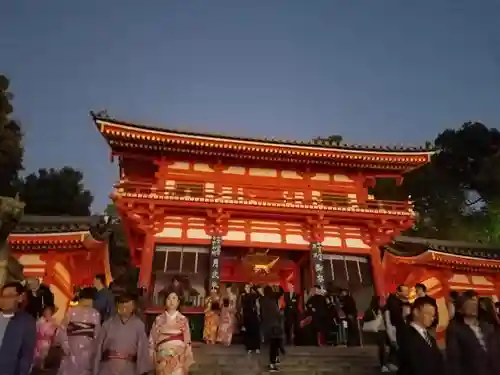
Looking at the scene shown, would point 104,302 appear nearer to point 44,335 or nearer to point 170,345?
point 44,335

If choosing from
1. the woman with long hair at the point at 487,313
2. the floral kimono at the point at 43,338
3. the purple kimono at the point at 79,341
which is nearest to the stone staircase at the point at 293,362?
the floral kimono at the point at 43,338

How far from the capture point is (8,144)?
28.8 metres

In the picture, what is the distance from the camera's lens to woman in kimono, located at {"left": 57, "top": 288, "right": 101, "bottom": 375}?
528 centimetres

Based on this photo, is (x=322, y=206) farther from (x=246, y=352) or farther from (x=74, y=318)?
(x=74, y=318)

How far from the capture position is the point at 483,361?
14.0ft

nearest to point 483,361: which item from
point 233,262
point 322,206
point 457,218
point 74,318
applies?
point 74,318

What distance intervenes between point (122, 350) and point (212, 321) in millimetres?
7916

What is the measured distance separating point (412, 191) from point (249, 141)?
81.0 ft

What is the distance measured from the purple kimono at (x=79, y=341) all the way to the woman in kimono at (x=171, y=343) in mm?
727

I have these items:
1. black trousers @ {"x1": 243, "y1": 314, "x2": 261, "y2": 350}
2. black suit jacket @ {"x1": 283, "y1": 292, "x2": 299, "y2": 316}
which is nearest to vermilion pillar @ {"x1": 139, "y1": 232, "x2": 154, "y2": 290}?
black suit jacket @ {"x1": 283, "y1": 292, "x2": 299, "y2": 316}

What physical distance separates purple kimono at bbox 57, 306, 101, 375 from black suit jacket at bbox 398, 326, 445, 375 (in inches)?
132

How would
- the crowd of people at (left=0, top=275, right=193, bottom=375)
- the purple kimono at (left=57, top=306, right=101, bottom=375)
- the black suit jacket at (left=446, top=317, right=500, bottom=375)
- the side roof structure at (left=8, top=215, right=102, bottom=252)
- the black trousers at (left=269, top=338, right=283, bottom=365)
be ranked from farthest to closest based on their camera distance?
the side roof structure at (left=8, top=215, right=102, bottom=252), the black trousers at (left=269, top=338, right=283, bottom=365), the purple kimono at (left=57, top=306, right=101, bottom=375), the crowd of people at (left=0, top=275, right=193, bottom=375), the black suit jacket at (left=446, top=317, right=500, bottom=375)

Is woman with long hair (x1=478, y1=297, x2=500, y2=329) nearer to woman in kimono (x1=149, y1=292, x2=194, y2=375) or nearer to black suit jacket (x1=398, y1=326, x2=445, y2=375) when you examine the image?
black suit jacket (x1=398, y1=326, x2=445, y2=375)


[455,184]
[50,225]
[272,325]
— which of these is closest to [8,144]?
[50,225]
